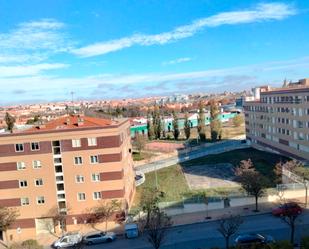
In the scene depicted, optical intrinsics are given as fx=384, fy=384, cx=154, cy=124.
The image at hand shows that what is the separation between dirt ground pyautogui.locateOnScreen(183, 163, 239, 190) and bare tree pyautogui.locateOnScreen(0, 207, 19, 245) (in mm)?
22587

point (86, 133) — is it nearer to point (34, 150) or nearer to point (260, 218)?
point (34, 150)

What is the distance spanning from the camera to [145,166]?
68.6 meters

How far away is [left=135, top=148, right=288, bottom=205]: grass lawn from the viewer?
158 feet

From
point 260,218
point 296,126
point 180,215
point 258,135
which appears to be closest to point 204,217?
point 180,215

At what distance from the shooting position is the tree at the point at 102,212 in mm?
39812

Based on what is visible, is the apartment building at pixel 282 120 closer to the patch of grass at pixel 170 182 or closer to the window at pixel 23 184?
the patch of grass at pixel 170 182

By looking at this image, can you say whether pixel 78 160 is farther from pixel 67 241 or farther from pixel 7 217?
pixel 7 217

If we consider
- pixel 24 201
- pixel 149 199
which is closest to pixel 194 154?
pixel 149 199

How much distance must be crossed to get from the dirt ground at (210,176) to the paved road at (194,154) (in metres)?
5.62

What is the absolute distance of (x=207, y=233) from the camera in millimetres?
35656

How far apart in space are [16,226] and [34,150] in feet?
27.7

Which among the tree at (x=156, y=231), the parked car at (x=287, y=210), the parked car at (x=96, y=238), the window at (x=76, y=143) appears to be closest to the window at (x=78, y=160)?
the window at (x=76, y=143)

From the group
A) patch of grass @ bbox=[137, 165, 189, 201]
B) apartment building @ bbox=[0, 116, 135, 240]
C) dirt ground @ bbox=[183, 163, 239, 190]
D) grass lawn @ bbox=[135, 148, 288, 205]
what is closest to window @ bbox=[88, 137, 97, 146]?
apartment building @ bbox=[0, 116, 135, 240]

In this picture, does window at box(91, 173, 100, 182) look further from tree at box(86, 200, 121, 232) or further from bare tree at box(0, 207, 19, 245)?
bare tree at box(0, 207, 19, 245)
